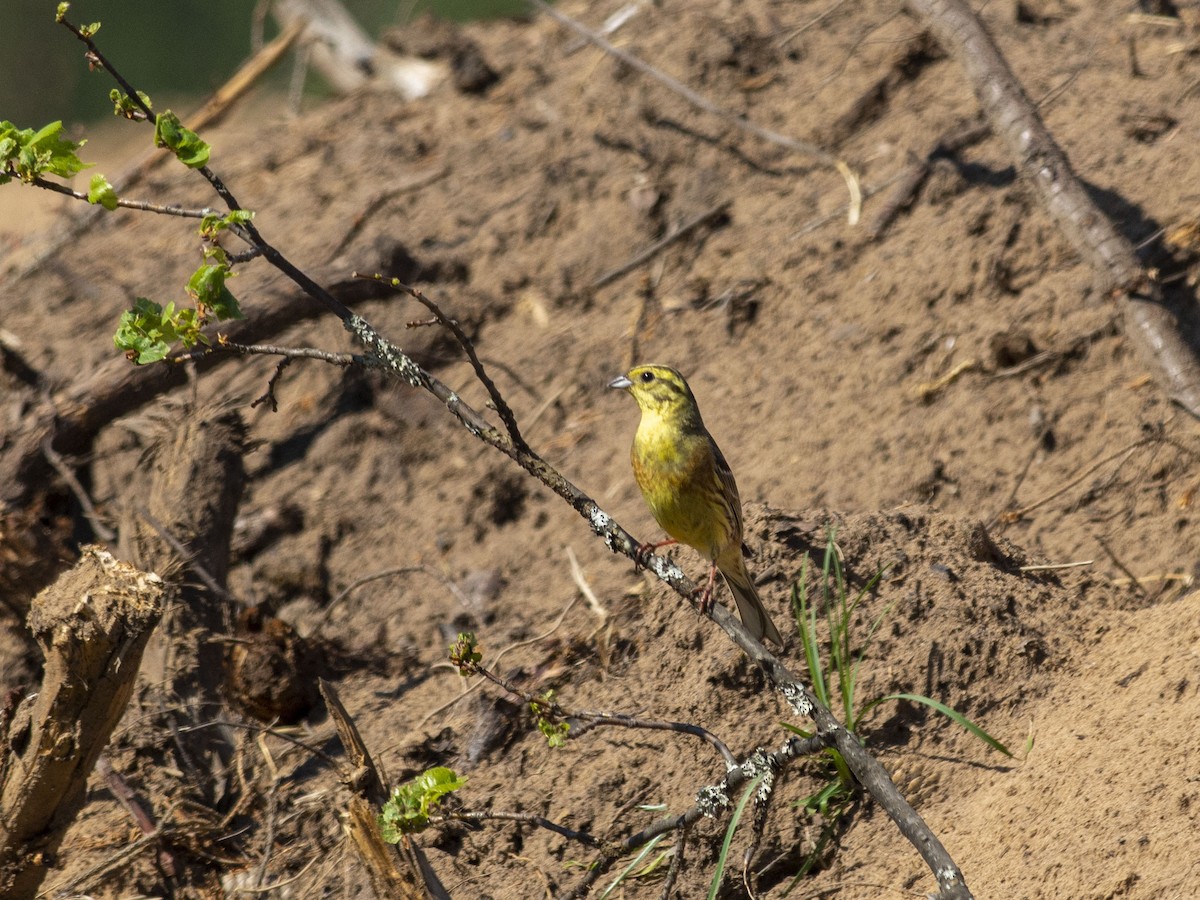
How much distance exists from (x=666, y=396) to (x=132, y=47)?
50.2 ft

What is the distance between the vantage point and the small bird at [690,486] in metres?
4.17

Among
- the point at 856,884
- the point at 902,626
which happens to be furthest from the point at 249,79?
the point at 856,884

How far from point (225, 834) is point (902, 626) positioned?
2.57 metres

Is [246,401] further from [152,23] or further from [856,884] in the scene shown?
[152,23]

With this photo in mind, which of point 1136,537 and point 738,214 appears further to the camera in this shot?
point 738,214

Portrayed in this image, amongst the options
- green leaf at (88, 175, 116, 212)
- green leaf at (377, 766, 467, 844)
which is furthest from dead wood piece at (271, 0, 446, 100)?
green leaf at (377, 766, 467, 844)

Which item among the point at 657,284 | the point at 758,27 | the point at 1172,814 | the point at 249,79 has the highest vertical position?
the point at 249,79

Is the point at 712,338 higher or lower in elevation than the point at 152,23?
lower

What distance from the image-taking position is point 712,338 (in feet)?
20.9

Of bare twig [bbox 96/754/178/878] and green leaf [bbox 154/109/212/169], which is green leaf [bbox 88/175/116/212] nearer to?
green leaf [bbox 154/109/212/169]

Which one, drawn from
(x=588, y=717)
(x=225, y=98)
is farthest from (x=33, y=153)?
(x=225, y=98)

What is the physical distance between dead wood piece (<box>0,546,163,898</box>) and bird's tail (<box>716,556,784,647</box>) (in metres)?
1.87

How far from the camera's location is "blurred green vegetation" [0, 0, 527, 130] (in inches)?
609

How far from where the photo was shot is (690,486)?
4176 mm
